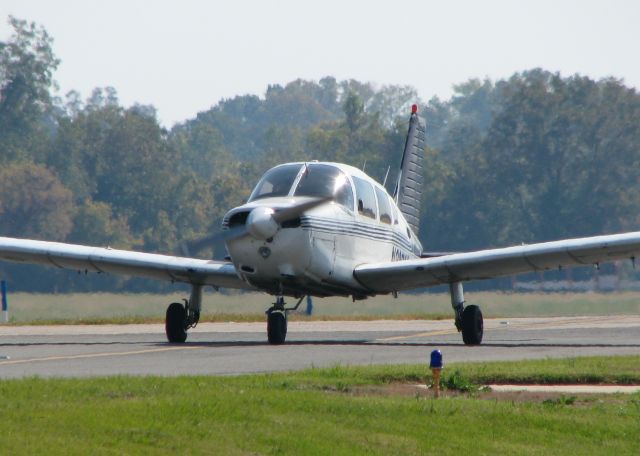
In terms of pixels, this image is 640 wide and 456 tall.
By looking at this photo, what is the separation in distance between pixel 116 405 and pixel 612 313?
2841 centimetres

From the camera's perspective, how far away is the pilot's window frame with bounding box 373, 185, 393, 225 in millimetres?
24594

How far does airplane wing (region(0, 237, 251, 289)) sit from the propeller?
2480 mm

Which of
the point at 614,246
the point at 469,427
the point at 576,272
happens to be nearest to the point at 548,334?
the point at 614,246

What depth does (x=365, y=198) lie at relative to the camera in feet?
78.0

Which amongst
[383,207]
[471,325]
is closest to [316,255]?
[471,325]

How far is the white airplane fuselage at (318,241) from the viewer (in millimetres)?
21312

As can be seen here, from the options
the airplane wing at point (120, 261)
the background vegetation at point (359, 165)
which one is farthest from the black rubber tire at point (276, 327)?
the background vegetation at point (359, 165)

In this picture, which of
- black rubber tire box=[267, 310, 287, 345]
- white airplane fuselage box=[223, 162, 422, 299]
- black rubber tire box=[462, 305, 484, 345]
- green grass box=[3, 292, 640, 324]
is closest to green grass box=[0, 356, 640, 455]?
white airplane fuselage box=[223, 162, 422, 299]

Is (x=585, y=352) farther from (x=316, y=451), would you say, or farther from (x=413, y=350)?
(x=316, y=451)

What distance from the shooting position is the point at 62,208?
79.5 m

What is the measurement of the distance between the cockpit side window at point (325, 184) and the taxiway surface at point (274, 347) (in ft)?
7.99

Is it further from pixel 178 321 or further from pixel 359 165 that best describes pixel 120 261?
pixel 359 165

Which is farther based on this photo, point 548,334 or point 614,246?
point 548,334

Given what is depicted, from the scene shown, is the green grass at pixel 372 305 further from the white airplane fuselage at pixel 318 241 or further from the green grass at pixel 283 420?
the green grass at pixel 283 420
